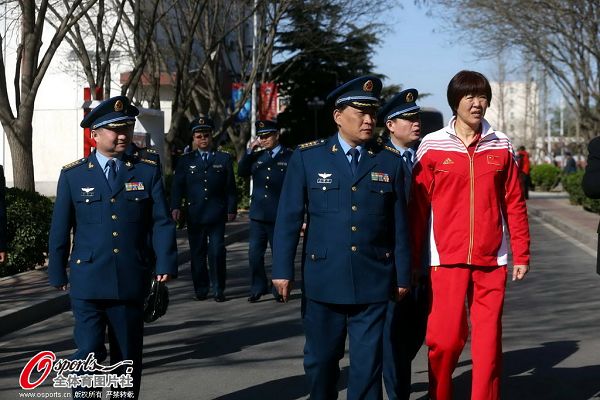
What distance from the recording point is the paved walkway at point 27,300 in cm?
982

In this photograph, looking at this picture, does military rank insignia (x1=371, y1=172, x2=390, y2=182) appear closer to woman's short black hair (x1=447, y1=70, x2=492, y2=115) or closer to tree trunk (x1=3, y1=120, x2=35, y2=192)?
woman's short black hair (x1=447, y1=70, x2=492, y2=115)

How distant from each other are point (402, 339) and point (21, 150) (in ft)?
32.5

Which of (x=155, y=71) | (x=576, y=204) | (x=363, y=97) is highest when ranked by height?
(x=155, y=71)

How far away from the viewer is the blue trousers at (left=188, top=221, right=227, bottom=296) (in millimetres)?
11734

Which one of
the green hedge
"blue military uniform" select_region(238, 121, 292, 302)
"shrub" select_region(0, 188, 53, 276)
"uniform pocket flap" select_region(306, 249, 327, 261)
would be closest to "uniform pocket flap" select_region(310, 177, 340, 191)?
"uniform pocket flap" select_region(306, 249, 327, 261)

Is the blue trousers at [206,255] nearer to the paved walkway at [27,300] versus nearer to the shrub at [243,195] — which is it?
the paved walkway at [27,300]

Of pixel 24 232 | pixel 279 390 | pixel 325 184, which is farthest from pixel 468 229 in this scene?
pixel 24 232

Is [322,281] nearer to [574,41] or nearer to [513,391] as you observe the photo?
[513,391]

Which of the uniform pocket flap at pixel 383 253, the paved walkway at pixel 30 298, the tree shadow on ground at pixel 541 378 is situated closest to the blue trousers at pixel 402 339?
the tree shadow on ground at pixel 541 378

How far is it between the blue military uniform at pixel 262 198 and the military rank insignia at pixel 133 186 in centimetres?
566

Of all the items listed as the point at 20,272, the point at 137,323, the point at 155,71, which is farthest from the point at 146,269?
the point at 155,71

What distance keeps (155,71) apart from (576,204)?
13.2 metres

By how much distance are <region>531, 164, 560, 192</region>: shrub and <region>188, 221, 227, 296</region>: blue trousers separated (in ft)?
126

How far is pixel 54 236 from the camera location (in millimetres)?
6074
